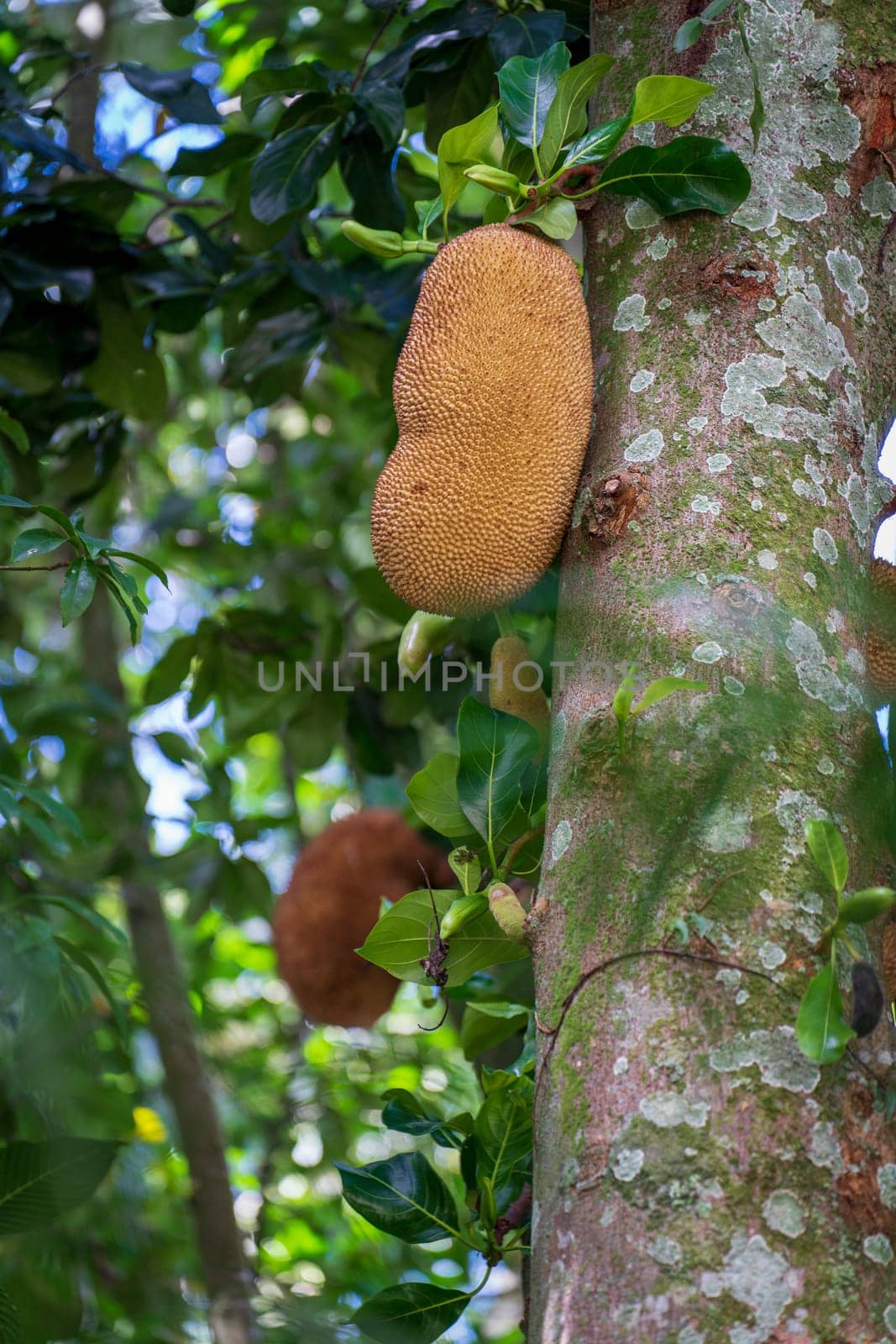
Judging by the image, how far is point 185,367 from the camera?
277 cm

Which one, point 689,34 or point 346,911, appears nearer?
point 689,34

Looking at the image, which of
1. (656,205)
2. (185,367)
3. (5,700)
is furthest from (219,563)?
(656,205)

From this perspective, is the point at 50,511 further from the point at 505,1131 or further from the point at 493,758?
the point at 505,1131

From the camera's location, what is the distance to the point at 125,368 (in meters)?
1.72

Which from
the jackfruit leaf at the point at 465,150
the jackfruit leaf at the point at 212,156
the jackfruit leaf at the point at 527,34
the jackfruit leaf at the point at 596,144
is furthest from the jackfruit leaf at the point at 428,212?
the jackfruit leaf at the point at 212,156

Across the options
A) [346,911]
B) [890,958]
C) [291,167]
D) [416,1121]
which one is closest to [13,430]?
[291,167]

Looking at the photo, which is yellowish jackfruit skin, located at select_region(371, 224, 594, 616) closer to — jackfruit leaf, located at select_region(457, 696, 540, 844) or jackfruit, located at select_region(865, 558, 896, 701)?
jackfruit leaf, located at select_region(457, 696, 540, 844)

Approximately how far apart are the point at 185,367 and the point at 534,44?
162 cm

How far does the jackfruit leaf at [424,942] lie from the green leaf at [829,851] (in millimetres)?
302

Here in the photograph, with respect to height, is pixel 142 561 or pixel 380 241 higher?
pixel 380 241

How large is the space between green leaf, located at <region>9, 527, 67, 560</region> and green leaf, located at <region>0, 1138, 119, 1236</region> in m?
0.53

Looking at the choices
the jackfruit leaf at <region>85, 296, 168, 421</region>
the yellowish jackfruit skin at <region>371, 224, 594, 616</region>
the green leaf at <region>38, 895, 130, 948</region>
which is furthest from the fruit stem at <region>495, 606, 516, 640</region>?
the jackfruit leaf at <region>85, 296, 168, 421</region>

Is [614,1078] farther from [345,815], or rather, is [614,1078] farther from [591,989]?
[345,815]

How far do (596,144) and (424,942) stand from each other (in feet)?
2.12
